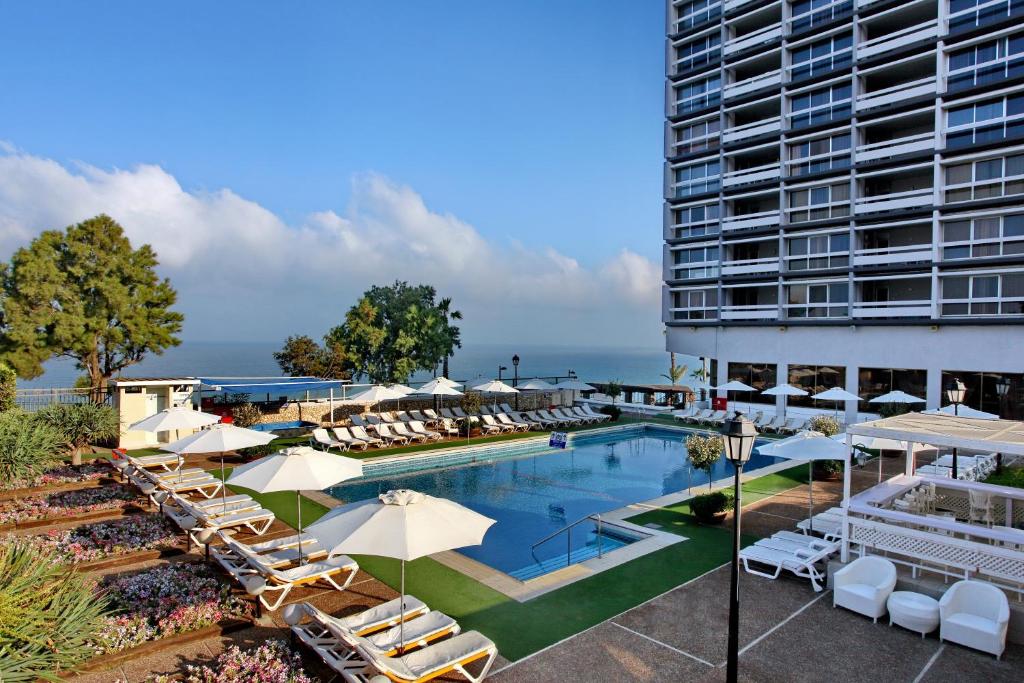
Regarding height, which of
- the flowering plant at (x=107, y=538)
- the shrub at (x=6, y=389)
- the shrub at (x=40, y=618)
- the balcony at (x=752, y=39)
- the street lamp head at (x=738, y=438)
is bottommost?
the flowering plant at (x=107, y=538)

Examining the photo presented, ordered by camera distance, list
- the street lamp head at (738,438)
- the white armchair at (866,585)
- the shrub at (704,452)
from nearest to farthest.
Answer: the street lamp head at (738,438), the white armchair at (866,585), the shrub at (704,452)

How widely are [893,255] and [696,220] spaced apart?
1066cm

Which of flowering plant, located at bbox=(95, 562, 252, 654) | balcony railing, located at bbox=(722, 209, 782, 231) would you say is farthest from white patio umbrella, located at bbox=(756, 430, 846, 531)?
balcony railing, located at bbox=(722, 209, 782, 231)

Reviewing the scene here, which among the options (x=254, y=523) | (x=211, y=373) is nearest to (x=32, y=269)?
(x=254, y=523)

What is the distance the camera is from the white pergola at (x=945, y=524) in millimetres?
7938

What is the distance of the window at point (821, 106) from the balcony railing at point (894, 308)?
9.56 m

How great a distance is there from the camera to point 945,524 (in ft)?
27.5

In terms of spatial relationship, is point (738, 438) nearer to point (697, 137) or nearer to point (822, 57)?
point (822, 57)

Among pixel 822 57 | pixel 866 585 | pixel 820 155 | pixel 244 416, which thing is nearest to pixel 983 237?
pixel 820 155

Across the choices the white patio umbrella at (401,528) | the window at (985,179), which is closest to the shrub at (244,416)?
the white patio umbrella at (401,528)

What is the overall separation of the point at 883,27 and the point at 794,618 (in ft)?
109

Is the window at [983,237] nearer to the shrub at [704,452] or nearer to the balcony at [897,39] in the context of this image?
the balcony at [897,39]

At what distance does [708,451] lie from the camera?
14.6 meters

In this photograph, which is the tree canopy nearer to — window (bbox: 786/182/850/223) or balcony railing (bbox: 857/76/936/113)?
window (bbox: 786/182/850/223)
